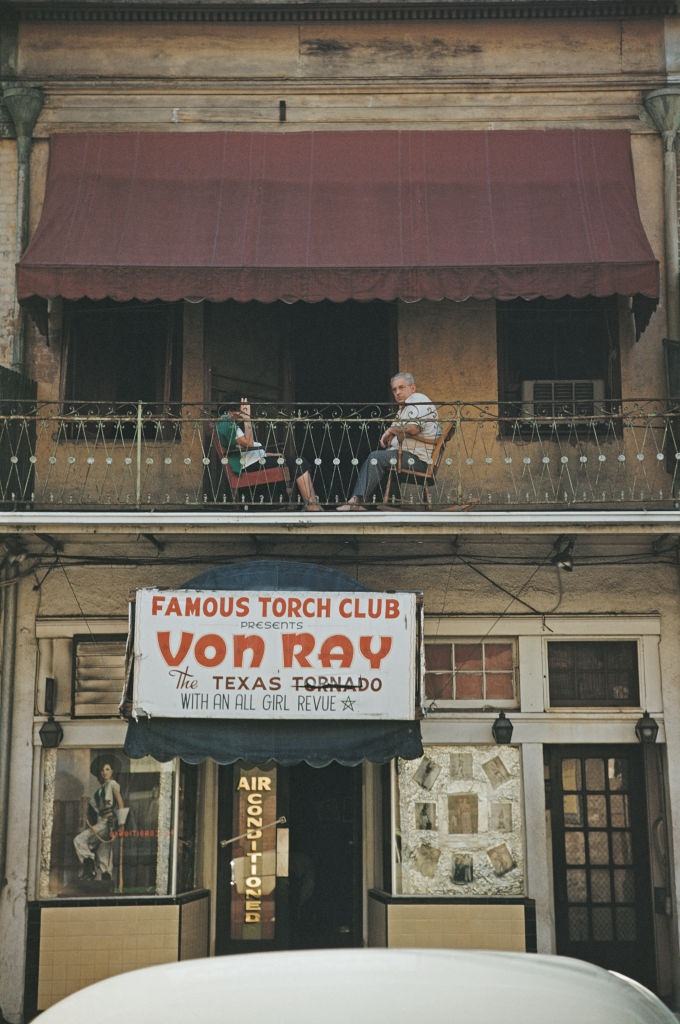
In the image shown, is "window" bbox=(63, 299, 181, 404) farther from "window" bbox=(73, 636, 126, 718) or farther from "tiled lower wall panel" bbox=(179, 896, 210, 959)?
"tiled lower wall panel" bbox=(179, 896, 210, 959)

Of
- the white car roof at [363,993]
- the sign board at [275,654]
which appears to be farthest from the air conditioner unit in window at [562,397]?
the white car roof at [363,993]

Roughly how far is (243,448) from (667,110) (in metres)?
5.78

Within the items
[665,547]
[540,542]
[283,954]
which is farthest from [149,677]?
[283,954]

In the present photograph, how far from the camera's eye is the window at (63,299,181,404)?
12430 millimetres

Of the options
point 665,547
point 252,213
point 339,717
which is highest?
point 252,213

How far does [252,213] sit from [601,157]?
3.72 m

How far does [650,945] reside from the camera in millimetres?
11422

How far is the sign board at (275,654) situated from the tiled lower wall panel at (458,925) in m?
2.06

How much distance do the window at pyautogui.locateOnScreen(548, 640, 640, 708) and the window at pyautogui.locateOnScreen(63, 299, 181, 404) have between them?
505 cm

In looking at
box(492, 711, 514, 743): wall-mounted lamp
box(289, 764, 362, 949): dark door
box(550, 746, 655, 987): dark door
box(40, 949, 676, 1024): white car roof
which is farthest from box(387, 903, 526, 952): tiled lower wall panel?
box(40, 949, 676, 1024): white car roof

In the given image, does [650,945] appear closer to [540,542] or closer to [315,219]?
[540,542]

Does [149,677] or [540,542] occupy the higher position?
[540,542]

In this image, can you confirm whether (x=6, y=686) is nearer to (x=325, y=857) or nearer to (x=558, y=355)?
(x=325, y=857)

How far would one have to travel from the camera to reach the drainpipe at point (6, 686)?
11492 mm
